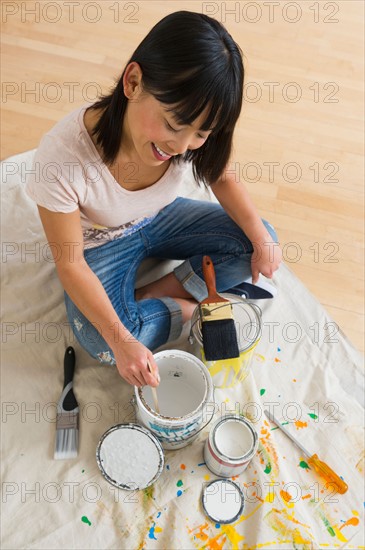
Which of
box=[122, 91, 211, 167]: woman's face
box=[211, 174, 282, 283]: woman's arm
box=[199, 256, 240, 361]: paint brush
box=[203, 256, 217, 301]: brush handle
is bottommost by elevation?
box=[199, 256, 240, 361]: paint brush

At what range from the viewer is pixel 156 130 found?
775mm

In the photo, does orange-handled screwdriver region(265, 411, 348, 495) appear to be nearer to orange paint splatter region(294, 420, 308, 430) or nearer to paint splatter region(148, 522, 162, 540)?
orange paint splatter region(294, 420, 308, 430)

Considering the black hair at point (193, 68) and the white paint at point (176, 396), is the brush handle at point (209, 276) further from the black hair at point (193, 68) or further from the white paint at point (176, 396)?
the black hair at point (193, 68)

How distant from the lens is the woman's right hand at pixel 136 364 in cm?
91

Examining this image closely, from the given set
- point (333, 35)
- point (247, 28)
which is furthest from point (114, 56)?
point (333, 35)

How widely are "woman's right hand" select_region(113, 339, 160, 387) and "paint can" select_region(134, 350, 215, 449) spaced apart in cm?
4

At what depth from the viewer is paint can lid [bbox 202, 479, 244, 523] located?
98 cm

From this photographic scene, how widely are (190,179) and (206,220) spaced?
30cm

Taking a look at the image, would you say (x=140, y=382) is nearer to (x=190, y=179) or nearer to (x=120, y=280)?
(x=120, y=280)

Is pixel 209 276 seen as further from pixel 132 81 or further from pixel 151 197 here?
pixel 132 81

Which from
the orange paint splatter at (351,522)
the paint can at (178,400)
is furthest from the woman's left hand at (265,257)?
the orange paint splatter at (351,522)

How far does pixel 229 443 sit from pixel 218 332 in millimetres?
209

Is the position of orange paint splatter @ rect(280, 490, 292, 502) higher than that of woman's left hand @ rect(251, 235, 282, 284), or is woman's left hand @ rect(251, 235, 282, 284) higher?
woman's left hand @ rect(251, 235, 282, 284)

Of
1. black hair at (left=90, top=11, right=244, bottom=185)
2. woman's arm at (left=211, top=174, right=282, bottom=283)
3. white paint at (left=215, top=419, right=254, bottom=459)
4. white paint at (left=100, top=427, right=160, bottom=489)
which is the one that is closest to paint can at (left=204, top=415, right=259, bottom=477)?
white paint at (left=215, top=419, right=254, bottom=459)
